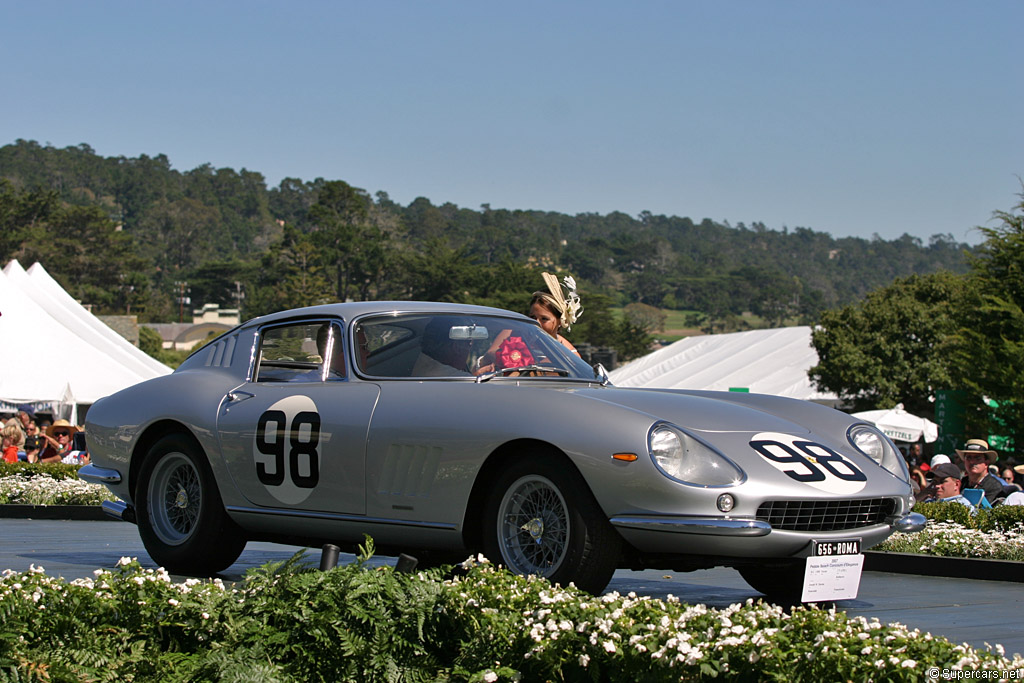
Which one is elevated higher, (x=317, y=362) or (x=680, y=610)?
(x=317, y=362)

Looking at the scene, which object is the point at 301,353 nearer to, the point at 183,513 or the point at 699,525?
the point at 183,513

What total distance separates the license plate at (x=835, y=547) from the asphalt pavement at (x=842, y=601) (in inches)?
17.3

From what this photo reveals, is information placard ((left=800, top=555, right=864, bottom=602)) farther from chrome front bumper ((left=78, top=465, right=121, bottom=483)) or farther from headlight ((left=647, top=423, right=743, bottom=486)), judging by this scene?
chrome front bumper ((left=78, top=465, right=121, bottom=483))

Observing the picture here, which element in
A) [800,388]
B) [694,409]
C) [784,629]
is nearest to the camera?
[784,629]

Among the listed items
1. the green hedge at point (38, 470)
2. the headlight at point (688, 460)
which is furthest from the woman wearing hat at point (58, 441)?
the headlight at point (688, 460)

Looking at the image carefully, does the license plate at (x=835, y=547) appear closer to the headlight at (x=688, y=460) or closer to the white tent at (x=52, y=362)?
the headlight at (x=688, y=460)

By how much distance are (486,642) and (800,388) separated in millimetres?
43154

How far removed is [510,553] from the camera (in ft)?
17.8

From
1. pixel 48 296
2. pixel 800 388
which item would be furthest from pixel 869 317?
pixel 48 296

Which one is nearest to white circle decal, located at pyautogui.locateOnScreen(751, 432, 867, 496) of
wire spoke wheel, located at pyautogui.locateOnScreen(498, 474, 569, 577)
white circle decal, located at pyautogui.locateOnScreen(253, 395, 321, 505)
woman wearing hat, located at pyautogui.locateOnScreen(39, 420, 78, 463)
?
wire spoke wheel, located at pyautogui.locateOnScreen(498, 474, 569, 577)

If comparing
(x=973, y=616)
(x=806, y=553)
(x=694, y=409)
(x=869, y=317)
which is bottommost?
(x=973, y=616)

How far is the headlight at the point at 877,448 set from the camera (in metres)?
6.05

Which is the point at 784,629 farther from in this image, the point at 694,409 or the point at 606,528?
the point at 694,409

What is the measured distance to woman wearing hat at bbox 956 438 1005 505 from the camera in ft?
41.0
